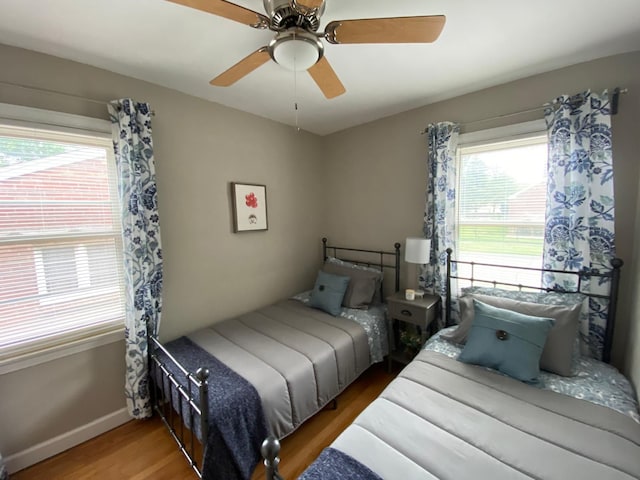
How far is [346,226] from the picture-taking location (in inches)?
129

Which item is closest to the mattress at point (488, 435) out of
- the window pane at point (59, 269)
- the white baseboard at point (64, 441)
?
the white baseboard at point (64, 441)

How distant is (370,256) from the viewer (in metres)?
3.09

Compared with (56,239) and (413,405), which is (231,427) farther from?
(56,239)

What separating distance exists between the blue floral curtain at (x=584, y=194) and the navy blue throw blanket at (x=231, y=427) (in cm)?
212

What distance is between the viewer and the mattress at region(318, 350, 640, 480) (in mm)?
991

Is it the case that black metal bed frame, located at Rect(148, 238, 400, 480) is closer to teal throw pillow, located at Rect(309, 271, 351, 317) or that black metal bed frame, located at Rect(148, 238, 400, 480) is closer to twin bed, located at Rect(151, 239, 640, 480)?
twin bed, located at Rect(151, 239, 640, 480)

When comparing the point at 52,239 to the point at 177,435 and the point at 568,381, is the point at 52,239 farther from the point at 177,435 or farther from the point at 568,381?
the point at 568,381

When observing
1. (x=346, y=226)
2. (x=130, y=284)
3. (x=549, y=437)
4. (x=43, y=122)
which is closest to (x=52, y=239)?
(x=130, y=284)

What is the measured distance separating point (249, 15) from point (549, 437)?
2.13 m

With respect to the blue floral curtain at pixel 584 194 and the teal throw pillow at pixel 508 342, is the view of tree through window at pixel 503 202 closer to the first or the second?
the blue floral curtain at pixel 584 194

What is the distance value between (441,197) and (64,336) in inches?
116

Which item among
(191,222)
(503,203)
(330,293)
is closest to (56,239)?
(191,222)

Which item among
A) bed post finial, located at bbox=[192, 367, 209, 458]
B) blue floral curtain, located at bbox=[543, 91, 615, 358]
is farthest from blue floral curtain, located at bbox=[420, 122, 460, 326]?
bed post finial, located at bbox=[192, 367, 209, 458]

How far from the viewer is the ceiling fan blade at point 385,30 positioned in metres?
1.07
